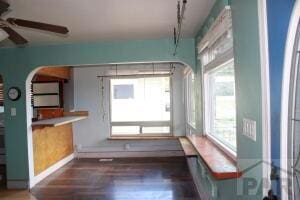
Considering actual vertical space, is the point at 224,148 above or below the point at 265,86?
below

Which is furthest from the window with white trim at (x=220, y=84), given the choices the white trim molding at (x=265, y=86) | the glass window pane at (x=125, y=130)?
the glass window pane at (x=125, y=130)

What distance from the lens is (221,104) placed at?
3379mm

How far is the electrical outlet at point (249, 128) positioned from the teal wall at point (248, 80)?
32 mm

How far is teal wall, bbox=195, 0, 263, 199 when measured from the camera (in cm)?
173

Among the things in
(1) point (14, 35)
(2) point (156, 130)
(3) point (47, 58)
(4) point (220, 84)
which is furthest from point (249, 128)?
(2) point (156, 130)

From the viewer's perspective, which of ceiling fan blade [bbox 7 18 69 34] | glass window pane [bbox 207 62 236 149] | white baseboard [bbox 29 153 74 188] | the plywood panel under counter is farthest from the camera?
the plywood panel under counter

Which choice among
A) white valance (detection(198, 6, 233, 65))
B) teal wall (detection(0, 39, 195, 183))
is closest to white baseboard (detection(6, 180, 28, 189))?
teal wall (detection(0, 39, 195, 183))

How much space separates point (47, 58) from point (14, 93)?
0.79m

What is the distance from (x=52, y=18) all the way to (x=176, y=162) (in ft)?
13.3

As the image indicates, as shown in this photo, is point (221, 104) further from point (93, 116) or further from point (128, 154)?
point (93, 116)

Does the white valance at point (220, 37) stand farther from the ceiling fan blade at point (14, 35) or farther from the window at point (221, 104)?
the ceiling fan blade at point (14, 35)

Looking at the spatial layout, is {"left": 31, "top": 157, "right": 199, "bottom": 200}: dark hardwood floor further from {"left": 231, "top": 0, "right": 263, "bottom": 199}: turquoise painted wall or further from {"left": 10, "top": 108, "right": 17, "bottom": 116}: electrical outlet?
{"left": 231, "top": 0, "right": 263, "bottom": 199}: turquoise painted wall

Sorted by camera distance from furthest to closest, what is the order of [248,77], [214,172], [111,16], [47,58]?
[47,58] < [111,16] < [214,172] < [248,77]

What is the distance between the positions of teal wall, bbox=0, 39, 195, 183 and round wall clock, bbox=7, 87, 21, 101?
0.07 metres
